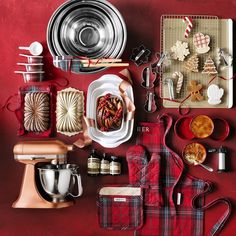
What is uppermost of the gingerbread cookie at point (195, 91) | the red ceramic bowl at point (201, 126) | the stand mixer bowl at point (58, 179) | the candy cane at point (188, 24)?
the candy cane at point (188, 24)

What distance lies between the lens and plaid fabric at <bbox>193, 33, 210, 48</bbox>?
384cm

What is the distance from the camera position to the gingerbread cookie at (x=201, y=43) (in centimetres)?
383

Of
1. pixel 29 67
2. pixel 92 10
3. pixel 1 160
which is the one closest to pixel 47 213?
pixel 1 160

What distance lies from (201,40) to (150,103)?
20.9 inches

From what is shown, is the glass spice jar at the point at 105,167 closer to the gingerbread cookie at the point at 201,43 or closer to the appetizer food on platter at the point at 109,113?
the appetizer food on platter at the point at 109,113

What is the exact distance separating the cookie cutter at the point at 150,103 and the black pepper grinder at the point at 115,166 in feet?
1.27

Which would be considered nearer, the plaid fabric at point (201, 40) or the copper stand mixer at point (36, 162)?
the copper stand mixer at point (36, 162)

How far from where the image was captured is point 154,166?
3.80 meters

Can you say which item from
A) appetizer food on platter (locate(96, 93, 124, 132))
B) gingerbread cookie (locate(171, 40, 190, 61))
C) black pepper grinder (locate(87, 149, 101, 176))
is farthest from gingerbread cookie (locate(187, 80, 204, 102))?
black pepper grinder (locate(87, 149, 101, 176))

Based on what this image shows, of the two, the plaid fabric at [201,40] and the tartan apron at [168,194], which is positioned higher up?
the plaid fabric at [201,40]

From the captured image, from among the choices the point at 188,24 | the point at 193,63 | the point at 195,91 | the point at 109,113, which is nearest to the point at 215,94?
the point at 195,91

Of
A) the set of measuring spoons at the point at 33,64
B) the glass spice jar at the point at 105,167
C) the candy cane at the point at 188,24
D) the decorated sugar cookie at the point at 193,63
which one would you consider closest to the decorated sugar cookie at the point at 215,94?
the decorated sugar cookie at the point at 193,63

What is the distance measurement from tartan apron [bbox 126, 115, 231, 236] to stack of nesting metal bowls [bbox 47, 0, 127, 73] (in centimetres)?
57

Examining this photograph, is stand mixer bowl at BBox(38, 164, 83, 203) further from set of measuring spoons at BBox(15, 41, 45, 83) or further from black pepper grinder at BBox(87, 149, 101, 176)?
set of measuring spoons at BBox(15, 41, 45, 83)
